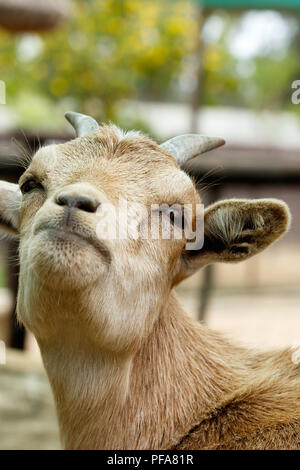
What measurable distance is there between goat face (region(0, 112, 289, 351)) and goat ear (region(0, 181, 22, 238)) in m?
0.03

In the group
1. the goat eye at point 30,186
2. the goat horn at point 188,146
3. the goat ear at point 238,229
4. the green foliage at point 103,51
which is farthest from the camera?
the green foliage at point 103,51

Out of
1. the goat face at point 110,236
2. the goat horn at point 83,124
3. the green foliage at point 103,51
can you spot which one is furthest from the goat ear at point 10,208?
the green foliage at point 103,51

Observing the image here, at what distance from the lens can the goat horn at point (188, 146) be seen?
4480mm

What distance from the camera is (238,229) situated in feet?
13.8

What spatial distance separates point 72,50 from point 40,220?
1769 centimetres

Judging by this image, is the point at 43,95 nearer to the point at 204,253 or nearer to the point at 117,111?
the point at 117,111

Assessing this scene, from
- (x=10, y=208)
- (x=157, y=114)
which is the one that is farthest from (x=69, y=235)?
(x=157, y=114)

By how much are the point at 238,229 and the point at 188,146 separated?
0.66m

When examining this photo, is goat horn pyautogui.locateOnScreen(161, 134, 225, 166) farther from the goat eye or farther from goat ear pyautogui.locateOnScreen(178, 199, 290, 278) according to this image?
the goat eye

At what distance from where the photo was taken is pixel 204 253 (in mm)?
4348

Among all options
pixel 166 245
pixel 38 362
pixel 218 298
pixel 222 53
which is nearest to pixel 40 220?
pixel 166 245

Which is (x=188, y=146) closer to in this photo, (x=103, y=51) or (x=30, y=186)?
(x=30, y=186)

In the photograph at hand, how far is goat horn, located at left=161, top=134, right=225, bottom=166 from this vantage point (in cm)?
448

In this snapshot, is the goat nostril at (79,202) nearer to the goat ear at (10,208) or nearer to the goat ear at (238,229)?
the goat ear at (238,229)
